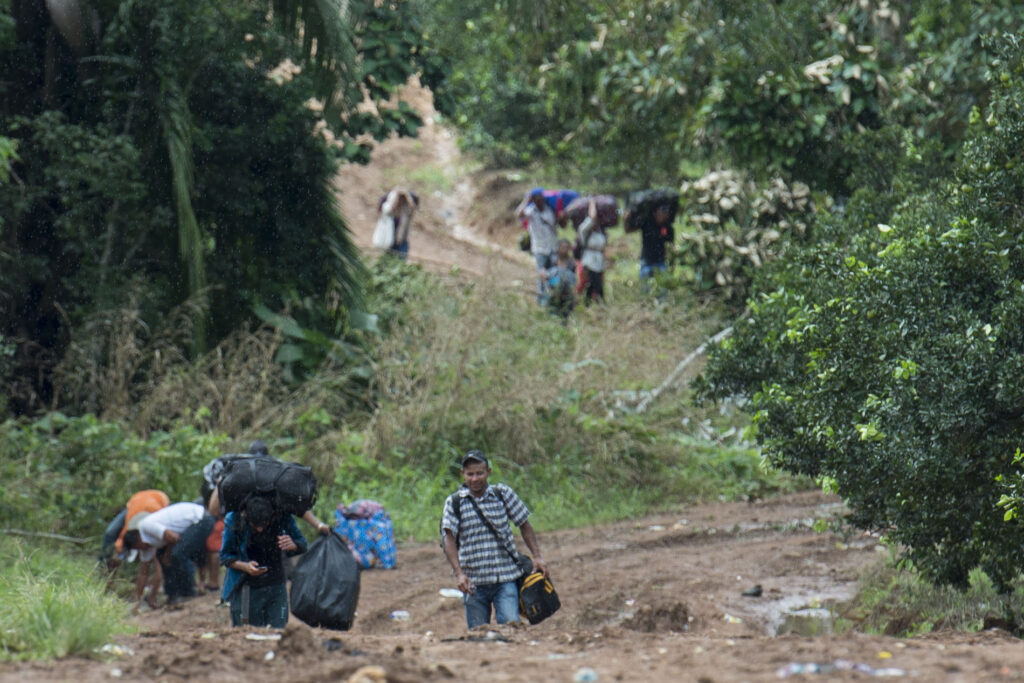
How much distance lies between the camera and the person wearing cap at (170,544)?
34.5 ft

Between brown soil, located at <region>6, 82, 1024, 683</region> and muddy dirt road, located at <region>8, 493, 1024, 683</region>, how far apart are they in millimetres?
15

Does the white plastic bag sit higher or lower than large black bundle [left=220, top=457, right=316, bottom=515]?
higher

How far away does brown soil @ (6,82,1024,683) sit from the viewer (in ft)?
17.2

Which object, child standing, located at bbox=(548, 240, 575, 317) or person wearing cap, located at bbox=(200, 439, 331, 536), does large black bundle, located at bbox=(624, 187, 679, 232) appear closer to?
child standing, located at bbox=(548, 240, 575, 317)

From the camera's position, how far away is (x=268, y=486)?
7.57 meters

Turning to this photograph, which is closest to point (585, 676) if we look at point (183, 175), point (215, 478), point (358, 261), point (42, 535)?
point (215, 478)

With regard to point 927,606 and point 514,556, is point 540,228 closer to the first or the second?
point 927,606

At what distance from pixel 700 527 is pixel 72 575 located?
6059 mm

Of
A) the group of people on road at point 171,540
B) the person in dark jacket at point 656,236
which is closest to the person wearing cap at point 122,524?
the group of people on road at point 171,540

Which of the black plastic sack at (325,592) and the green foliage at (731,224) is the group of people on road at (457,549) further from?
the green foliage at (731,224)

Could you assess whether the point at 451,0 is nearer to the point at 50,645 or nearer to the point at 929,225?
the point at 929,225

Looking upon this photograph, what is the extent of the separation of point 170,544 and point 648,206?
36.8ft

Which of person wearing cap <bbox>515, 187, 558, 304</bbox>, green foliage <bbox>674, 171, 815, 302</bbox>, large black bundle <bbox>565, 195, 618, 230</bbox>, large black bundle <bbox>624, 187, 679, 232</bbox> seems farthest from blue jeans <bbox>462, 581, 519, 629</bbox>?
large black bundle <bbox>624, 187, 679, 232</bbox>

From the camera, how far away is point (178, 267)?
14430mm
